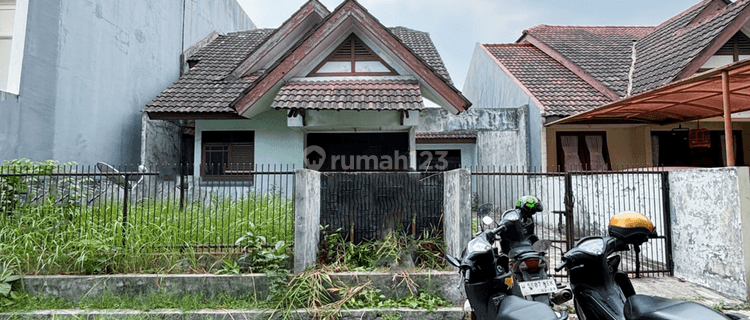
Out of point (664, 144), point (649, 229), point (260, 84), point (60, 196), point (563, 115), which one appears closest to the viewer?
point (649, 229)

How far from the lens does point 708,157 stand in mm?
10852

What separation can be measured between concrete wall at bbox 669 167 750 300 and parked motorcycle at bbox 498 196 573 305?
8.89 feet

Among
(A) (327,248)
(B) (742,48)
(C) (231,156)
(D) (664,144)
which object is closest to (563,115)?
(D) (664,144)

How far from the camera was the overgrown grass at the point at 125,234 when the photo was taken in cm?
463

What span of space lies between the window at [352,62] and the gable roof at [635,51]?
190 inches

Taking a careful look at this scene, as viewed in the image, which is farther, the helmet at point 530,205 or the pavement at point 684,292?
the pavement at point 684,292

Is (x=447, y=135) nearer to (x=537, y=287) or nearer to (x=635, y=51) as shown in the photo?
(x=635, y=51)

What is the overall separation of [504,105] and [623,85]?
10.8ft

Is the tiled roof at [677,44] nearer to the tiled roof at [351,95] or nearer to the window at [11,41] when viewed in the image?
the tiled roof at [351,95]

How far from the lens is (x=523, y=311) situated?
6.84 ft

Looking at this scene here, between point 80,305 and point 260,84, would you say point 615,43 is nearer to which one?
point 260,84

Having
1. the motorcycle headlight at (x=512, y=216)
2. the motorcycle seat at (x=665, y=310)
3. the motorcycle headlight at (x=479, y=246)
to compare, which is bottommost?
the motorcycle seat at (x=665, y=310)

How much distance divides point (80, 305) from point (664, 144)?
14.1 m

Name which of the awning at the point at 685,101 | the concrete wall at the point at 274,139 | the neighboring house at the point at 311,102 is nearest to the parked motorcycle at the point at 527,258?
the neighboring house at the point at 311,102
